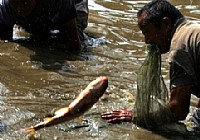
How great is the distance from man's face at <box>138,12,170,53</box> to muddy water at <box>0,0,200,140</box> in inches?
30.8

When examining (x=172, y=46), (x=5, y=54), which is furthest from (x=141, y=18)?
(x=5, y=54)

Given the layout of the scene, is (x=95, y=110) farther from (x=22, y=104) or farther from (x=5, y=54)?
(x=5, y=54)

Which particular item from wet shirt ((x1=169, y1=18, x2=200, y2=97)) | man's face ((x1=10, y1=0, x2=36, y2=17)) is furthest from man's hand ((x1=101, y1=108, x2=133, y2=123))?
man's face ((x1=10, y1=0, x2=36, y2=17))

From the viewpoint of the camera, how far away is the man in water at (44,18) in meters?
6.68

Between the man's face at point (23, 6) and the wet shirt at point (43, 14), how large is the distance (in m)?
0.12

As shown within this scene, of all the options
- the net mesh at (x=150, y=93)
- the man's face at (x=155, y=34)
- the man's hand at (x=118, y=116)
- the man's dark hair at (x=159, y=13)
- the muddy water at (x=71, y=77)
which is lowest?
the muddy water at (x=71, y=77)

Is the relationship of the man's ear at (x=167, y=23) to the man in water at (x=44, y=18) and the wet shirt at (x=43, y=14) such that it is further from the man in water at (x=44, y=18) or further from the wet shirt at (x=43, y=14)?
the wet shirt at (x=43, y=14)

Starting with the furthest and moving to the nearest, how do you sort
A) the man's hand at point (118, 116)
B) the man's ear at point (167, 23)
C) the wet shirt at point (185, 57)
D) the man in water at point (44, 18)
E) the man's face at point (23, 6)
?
the man in water at point (44, 18)
the man's face at point (23, 6)
the man's hand at point (118, 116)
the man's ear at point (167, 23)
the wet shirt at point (185, 57)

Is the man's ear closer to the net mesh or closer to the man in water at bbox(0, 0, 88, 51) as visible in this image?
the net mesh

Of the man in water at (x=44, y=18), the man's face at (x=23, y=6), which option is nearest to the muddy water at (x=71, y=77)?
the man in water at (x=44, y=18)

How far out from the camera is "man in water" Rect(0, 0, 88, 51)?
6.68 m

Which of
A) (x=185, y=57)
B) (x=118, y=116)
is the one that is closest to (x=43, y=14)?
(x=118, y=116)

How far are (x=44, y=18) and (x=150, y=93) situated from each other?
275 centimetres

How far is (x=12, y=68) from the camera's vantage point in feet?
20.2
